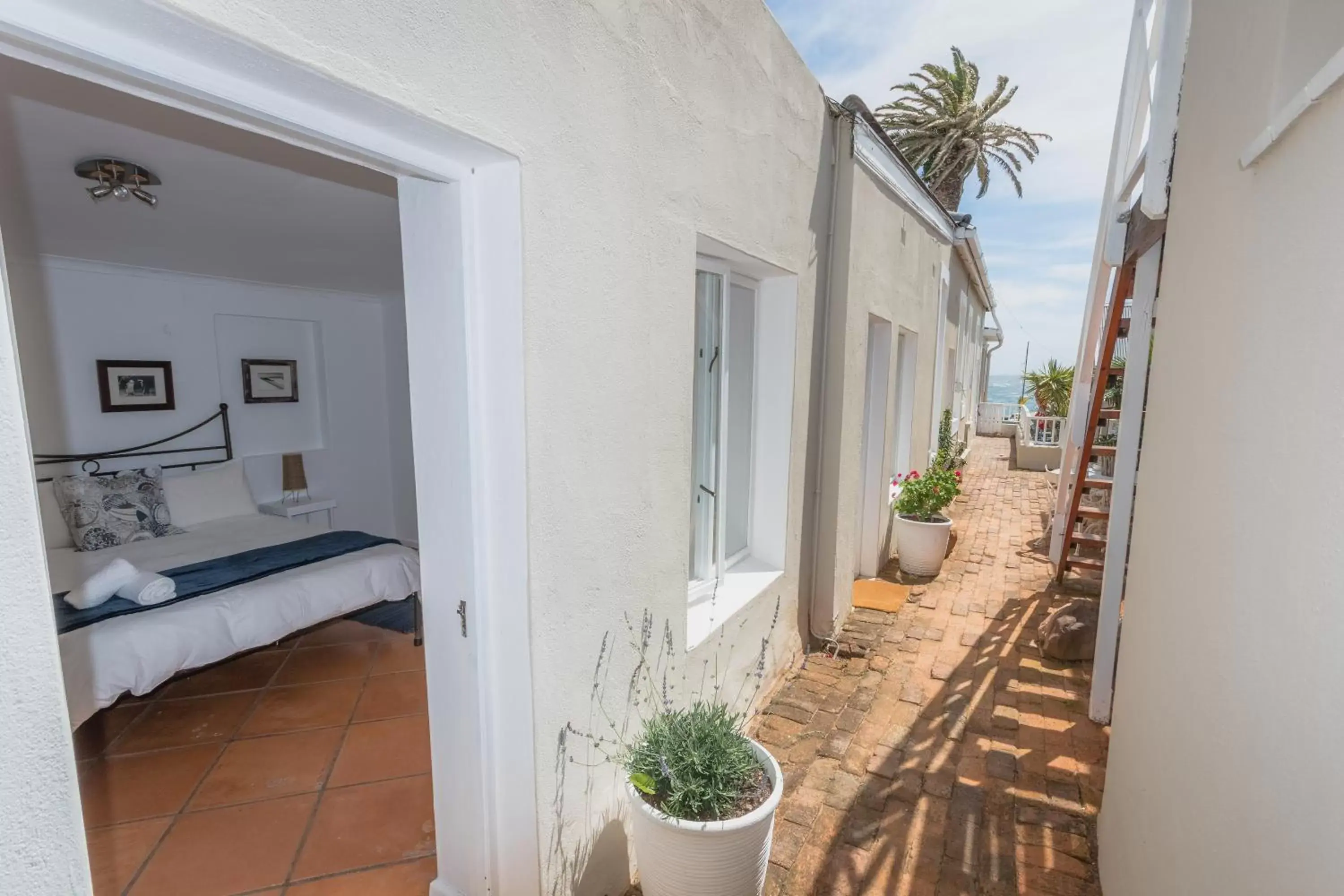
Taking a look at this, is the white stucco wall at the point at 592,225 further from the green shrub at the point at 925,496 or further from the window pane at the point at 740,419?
the green shrub at the point at 925,496

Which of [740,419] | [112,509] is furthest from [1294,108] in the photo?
[112,509]

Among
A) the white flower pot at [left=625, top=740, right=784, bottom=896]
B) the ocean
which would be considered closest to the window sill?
the white flower pot at [left=625, top=740, right=784, bottom=896]

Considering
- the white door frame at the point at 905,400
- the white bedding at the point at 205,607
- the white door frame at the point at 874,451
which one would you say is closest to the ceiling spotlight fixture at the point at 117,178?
the white bedding at the point at 205,607

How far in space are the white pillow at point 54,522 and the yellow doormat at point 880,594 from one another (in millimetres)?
5939

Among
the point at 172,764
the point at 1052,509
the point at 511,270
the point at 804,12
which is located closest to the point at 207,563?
the point at 172,764

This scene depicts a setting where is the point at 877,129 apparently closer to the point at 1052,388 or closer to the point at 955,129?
the point at 955,129

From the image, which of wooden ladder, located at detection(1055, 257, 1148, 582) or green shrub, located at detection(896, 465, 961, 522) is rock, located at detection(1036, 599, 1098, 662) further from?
green shrub, located at detection(896, 465, 961, 522)

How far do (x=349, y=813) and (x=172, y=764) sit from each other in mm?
1038

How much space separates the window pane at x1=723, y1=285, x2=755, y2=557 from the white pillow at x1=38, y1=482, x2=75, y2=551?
4.69m

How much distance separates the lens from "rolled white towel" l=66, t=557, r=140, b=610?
3055mm

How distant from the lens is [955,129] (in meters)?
12.3

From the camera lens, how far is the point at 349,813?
98.8 inches

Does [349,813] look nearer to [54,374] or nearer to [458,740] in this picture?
[458,740]

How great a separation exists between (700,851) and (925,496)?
457 cm
